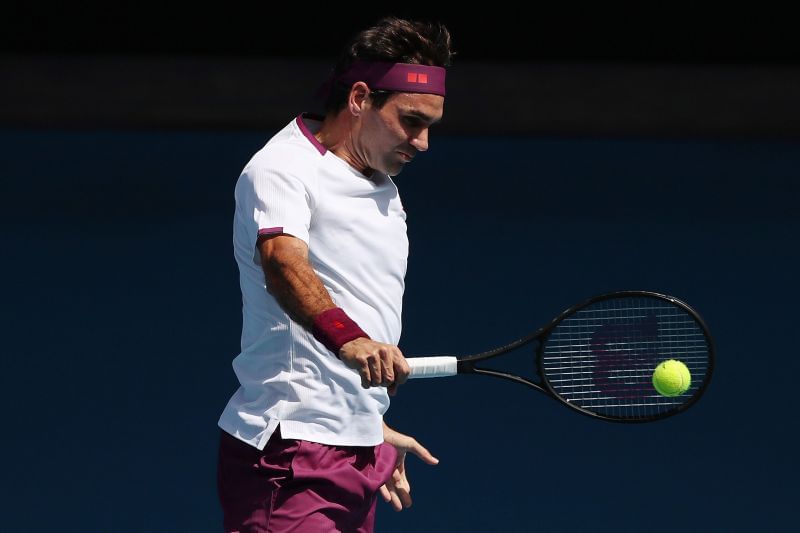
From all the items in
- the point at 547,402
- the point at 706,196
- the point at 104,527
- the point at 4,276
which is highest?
the point at 706,196

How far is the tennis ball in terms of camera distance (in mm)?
2846

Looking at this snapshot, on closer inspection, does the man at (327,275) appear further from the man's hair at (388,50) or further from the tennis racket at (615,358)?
the tennis racket at (615,358)

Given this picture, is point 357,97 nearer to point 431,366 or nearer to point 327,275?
point 327,275

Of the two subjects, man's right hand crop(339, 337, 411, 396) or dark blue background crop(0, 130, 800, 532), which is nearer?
man's right hand crop(339, 337, 411, 396)

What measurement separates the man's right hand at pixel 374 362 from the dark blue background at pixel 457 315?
1.99 metres

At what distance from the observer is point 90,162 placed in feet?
21.2

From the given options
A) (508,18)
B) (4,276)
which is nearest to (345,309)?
(4,276)

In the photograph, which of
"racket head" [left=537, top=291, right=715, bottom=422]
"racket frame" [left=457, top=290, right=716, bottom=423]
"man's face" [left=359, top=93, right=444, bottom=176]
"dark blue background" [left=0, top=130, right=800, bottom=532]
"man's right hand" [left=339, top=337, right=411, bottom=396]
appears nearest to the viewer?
"man's right hand" [left=339, top=337, right=411, bottom=396]

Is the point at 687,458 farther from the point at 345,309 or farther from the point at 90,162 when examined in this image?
the point at 90,162

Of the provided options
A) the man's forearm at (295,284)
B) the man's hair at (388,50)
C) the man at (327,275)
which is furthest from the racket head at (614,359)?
the man's forearm at (295,284)

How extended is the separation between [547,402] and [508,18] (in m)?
2.69

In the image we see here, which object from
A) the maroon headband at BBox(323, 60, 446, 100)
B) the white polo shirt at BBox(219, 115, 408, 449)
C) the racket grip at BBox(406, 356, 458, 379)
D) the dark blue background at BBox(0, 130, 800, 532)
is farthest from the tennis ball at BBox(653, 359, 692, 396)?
the dark blue background at BBox(0, 130, 800, 532)

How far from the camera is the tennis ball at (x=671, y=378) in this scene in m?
2.85

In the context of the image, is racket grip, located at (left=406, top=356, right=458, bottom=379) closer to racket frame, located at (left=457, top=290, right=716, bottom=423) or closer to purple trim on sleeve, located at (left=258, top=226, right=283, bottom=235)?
racket frame, located at (left=457, top=290, right=716, bottom=423)
